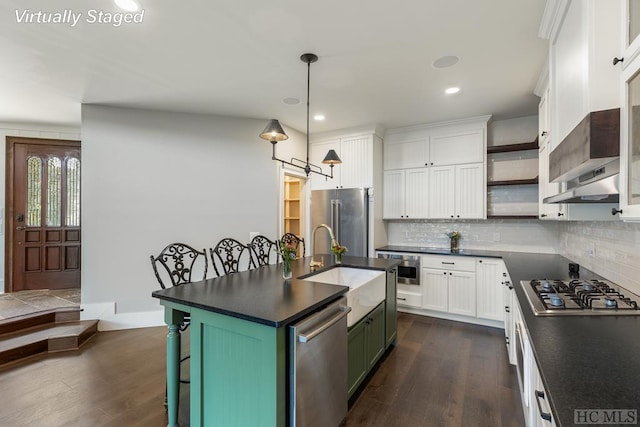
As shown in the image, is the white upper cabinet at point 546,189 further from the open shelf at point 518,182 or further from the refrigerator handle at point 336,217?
the refrigerator handle at point 336,217

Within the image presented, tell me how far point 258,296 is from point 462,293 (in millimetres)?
3081

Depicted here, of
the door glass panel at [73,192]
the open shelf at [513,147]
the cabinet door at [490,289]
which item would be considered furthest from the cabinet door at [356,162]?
the door glass panel at [73,192]

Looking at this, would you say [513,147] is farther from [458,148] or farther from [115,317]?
[115,317]

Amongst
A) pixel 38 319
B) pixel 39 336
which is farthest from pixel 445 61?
pixel 38 319

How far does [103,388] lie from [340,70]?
343cm

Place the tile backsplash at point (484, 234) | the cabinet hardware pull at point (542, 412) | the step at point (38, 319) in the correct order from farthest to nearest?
1. the tile backsplash at point (484, 234)
2. the step at point (38, 319)
3. the cabinet hardware pull at point (542, 412)

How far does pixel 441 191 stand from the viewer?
4.22 meters

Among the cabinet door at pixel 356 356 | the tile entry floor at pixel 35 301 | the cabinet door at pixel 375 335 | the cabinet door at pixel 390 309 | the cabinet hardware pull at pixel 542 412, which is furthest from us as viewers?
the tile entry floor at pixel 35 301

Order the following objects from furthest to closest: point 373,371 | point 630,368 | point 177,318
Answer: point 373,371 < point 177,318 < point 630,368

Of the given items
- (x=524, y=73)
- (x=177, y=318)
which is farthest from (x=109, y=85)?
(x=524, y=73)

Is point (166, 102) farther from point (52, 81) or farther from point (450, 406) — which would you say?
point (450, 406)

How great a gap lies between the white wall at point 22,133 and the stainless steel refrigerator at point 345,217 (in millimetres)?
4032

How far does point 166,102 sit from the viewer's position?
3.53 meters

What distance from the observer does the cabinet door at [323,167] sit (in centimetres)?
463
